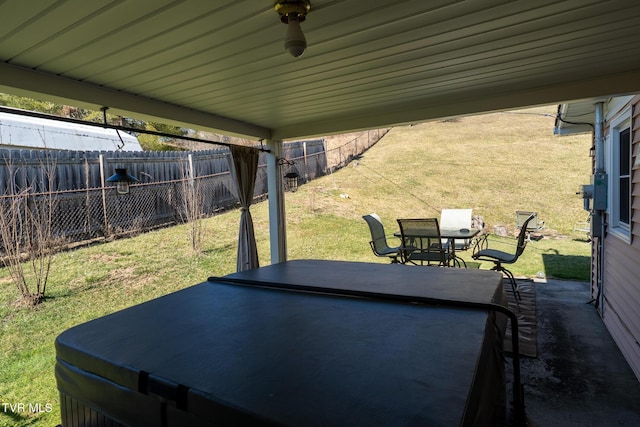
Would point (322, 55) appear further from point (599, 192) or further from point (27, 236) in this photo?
point (27, 236)

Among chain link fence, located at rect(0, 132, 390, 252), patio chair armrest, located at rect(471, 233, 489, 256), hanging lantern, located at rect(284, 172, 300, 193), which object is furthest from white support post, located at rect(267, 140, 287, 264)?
patio chair armrest, located at rect(471, 233, 489, 256)

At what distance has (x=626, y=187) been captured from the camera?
325cm

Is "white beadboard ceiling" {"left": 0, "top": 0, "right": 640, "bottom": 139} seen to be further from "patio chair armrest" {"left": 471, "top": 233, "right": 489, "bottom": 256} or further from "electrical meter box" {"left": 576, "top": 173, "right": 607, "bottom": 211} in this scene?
"patio chair armrest" {"left": 471, "top": 233, "right": 489, "bottom": 256}

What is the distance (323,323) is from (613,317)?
10.7 ft

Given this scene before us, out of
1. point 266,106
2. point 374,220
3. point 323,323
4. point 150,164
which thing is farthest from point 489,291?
point 150,164

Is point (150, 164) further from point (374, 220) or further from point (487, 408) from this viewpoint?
point (487, 408)

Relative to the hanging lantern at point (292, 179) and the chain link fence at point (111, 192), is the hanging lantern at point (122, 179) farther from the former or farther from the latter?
the hanging lantern at point (292, 179)

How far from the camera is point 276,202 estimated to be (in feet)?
15.3

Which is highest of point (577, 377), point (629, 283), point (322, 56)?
point (322, 56)

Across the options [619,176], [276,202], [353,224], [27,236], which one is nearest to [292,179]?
[276,202]

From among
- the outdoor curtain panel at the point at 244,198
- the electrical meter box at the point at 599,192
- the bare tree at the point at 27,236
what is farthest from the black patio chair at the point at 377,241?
the bare tree at the point at 27,236

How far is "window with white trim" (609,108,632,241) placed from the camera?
323cm

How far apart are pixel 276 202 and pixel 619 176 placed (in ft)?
12.1

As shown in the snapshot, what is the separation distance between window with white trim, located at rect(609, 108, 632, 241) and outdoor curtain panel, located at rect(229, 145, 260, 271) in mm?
3643
